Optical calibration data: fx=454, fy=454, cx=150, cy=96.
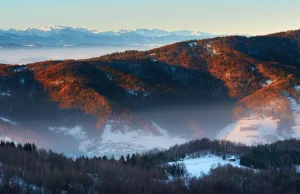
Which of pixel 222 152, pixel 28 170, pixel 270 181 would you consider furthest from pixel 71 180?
pixel 222 152

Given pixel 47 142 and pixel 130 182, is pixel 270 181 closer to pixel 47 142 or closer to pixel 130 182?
pixel 130 182

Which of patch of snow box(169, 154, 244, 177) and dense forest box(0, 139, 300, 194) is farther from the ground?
dense forest box(0, 139, 300, 194)

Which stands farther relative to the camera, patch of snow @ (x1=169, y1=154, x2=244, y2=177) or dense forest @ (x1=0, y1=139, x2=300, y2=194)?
patch of snow @ (x1=169, y1=154, x2=244, y2=177)

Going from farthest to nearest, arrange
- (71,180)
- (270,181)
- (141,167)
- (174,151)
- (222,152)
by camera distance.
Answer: (174,151)
(222,152)
(141,167)
(270,181)
(71,180)

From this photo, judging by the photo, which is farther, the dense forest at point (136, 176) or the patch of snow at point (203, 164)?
the patch of snow at point (203, 164)

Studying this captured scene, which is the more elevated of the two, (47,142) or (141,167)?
(141,167)
